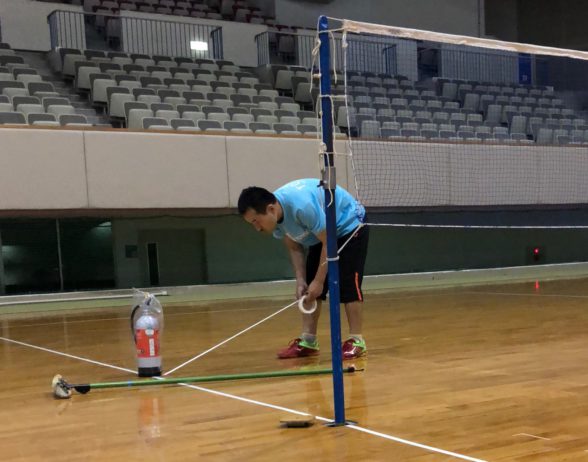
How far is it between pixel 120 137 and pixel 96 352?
5783 mm

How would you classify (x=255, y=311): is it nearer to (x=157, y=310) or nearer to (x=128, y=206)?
(x=128, y=206)

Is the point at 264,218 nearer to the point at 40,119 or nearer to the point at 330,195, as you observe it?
the point at 330,195

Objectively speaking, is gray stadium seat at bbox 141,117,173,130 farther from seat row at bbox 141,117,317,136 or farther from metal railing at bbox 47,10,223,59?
metal railing at bbox 47,10,223,59

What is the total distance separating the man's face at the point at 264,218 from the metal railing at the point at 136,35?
12428mm

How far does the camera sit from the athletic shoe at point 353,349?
16.4ft

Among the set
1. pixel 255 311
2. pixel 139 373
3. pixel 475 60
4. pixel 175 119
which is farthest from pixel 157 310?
pixel 475 60

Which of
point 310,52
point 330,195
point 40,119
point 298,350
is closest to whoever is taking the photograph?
point 330,195

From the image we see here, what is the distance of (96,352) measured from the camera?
5.94 meters

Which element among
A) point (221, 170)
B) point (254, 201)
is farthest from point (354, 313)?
point (221, 170)

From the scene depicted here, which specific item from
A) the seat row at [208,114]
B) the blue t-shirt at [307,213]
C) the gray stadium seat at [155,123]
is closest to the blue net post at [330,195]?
the blue t-shirt at [307,213]

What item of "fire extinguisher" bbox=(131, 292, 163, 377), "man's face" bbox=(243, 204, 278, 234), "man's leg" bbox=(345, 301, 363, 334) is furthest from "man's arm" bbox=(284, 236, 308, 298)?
"fire extinguisher" bbox=(131, 292, 163, 377)

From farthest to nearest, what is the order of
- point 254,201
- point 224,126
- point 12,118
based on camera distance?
point 224,126, point 12,118, point 254,201

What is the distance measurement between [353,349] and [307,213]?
1.07 meters

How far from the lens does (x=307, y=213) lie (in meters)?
4.52
